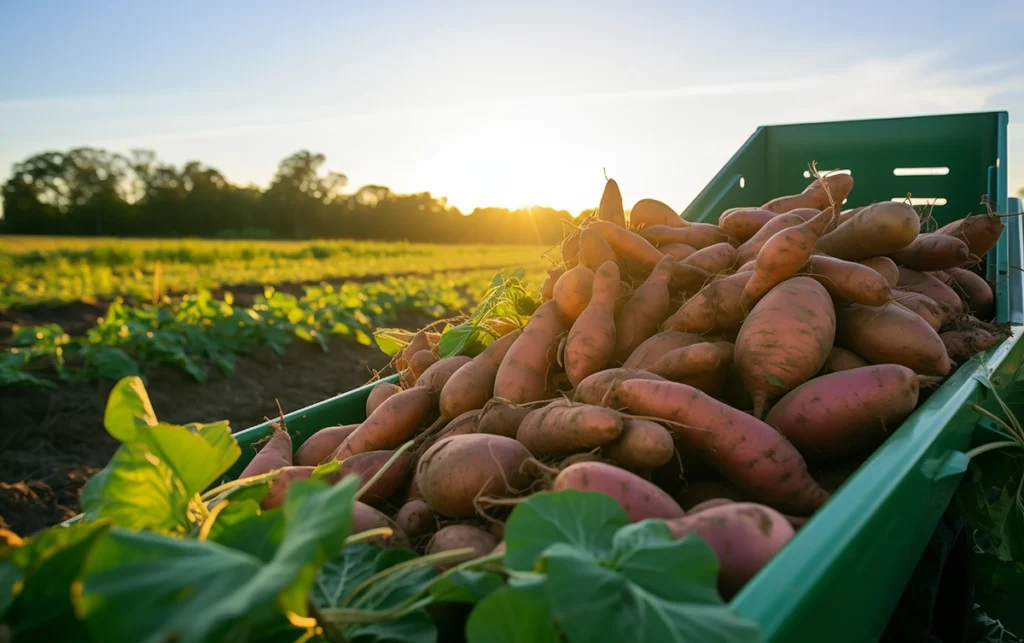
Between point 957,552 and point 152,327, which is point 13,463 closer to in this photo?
point 152,327

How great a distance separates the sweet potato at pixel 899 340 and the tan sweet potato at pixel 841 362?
0.06 m

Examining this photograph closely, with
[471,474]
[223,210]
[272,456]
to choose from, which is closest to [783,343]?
[471,474]

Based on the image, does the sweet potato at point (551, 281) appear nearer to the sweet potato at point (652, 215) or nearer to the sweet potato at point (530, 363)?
the sweet potato at point (530, 363)

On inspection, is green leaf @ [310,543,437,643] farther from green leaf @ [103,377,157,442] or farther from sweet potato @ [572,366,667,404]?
sweet potato @ [572,366,667,404]

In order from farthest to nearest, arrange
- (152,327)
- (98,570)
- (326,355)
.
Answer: (326,355) → (152,327) → (98,570)

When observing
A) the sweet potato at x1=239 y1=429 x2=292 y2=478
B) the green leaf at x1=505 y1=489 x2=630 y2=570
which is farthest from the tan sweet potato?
the sweet potato at x1=239 y1=429 x2=292 y2=478

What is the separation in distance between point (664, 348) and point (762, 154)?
332cm

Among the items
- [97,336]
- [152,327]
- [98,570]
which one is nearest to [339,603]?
[98,570]

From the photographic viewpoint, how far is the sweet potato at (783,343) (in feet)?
6.54

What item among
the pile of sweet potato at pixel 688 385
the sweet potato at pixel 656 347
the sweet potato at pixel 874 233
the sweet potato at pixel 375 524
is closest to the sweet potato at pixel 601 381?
the pile of sweet potato at pixel 688 385

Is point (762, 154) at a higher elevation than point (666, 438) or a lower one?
higher

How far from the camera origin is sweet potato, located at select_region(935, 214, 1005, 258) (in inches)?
113

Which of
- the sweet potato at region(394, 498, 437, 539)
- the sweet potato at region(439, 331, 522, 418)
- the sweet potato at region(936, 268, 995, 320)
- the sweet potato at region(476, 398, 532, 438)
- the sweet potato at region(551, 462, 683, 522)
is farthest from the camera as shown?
the sweet potato at region(936, 268, 995, 320)

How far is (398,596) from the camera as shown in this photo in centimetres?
128
